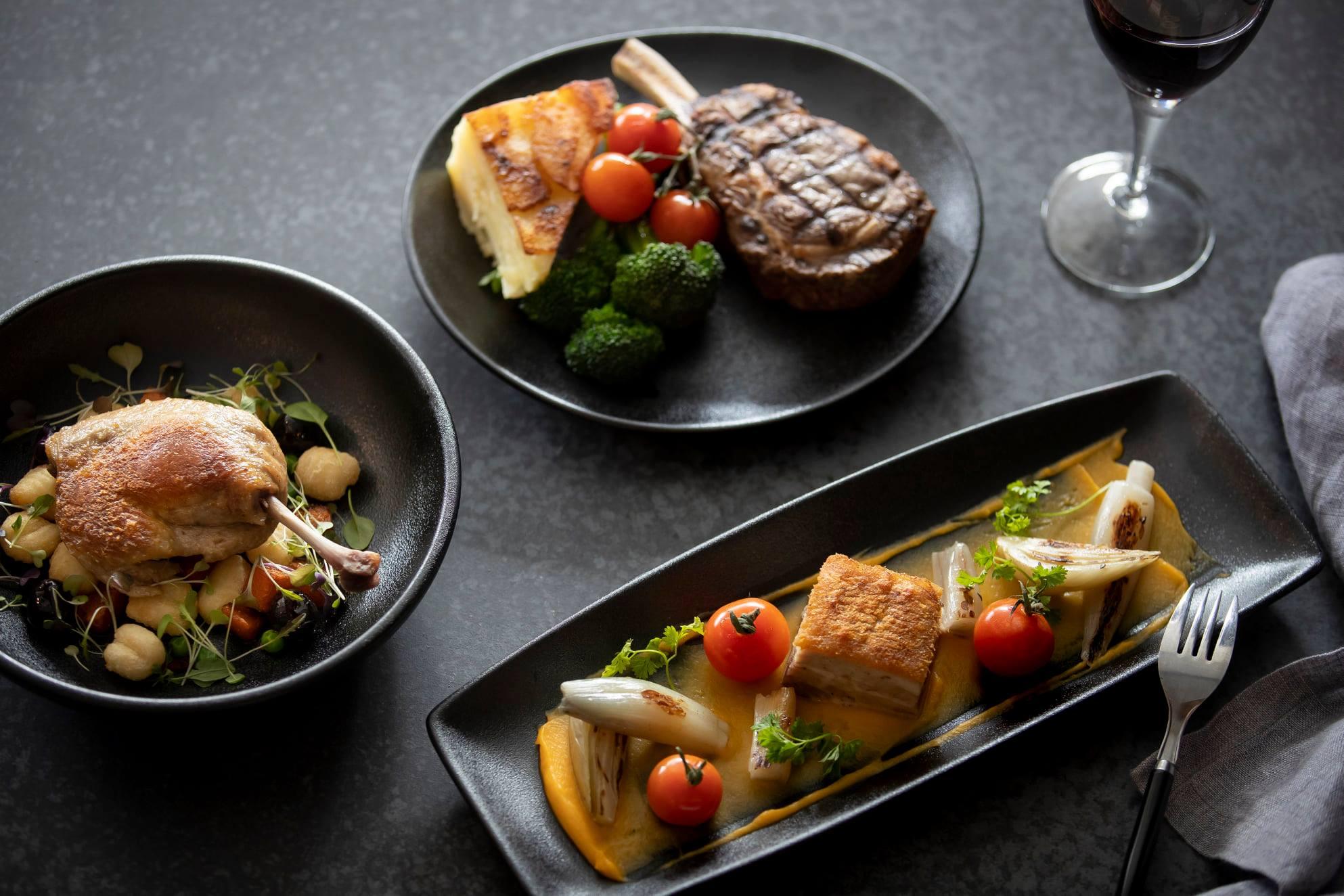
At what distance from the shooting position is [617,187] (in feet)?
9.59

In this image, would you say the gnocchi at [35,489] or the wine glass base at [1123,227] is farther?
the wine glass base at [1123,227]

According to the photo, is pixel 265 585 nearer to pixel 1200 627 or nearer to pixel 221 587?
pixel 221 587

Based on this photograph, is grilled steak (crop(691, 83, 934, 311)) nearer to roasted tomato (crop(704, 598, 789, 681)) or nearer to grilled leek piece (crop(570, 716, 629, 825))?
roasted tomato (crop(704, 598, 789, 681))

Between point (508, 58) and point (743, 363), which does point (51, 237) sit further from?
point (743, 363)

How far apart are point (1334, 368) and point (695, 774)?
1.93 metres

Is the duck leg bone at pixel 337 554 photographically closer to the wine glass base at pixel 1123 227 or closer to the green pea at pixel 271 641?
the green pea at pixel 271 641

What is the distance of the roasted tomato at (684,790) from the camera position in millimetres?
2189

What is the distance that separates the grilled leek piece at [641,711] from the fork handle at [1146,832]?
0.83m

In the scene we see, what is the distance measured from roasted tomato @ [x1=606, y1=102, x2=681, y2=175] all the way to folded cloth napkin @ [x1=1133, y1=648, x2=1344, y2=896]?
75.0 inches

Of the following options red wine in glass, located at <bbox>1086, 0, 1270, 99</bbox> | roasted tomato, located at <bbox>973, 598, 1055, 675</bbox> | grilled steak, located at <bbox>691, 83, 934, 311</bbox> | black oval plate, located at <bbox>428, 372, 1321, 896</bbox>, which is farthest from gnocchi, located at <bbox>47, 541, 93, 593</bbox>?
red wine in glass, located at <bbox>1086, 0, 1270, 99</bbox>

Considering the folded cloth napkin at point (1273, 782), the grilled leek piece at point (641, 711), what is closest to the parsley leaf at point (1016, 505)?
the folded cloth napkin at point (1273, 782)

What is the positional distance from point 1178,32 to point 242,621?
2.30m

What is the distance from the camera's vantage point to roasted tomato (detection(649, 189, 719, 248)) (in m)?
3.00

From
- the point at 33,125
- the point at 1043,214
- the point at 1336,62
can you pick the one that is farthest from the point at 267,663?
the point at 1336,62
